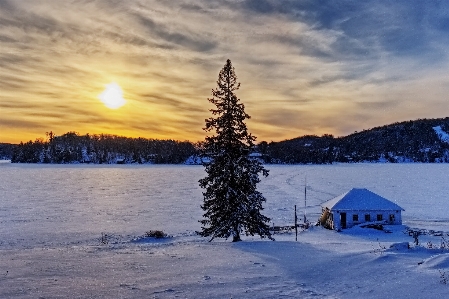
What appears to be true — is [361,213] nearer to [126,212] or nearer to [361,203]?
[361,203]

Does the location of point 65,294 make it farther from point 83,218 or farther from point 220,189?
point 83,218

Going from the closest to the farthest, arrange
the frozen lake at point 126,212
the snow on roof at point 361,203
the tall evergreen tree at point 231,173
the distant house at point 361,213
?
the tall evergreen tree at point 231,173, the frozen lake at point 126,212, the distant house at point 361,213, the snow on roof at point 361,203

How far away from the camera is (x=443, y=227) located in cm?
4691

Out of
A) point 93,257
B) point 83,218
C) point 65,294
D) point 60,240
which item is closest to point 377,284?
point 65,294

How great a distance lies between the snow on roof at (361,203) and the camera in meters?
46.9

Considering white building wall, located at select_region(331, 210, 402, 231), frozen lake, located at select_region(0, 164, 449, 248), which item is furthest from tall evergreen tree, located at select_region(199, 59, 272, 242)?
white building wall, located at select_region(331, 210, 402, 231)

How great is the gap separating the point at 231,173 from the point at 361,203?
24.6 metres

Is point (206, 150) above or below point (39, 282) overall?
above

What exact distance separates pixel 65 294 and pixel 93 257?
7.33 m

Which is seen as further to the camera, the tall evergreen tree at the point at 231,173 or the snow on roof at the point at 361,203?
the snow on roof at the point at 361,203

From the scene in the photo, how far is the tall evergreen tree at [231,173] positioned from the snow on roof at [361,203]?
20868mm

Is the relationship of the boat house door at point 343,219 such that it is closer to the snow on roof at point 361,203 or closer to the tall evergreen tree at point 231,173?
the snow on roof at point 361,203

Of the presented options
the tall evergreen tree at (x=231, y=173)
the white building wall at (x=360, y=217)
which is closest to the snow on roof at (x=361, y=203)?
the white building wall at (x=360, y=217)

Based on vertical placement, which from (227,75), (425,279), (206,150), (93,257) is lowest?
(93,257)
